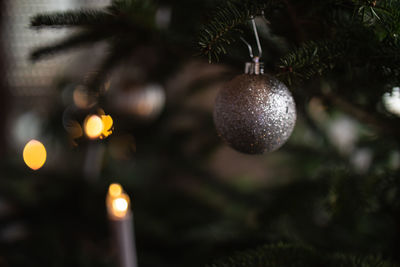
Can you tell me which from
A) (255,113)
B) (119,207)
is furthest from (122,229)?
(255,113)

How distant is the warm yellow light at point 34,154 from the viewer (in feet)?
2.41

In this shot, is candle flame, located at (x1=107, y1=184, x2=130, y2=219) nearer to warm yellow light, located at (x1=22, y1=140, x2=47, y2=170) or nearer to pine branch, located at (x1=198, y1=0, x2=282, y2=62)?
pine branch, located at (x1=198, y1=0, x2=282, y2=62)

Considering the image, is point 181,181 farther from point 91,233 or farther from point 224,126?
point 224,126

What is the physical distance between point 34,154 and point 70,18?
1.66 feet

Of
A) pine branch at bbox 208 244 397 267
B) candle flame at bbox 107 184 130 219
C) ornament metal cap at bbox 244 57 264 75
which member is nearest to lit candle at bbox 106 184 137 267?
candle flame at bbox 107 184 130 219

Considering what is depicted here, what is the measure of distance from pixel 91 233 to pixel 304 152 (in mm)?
453

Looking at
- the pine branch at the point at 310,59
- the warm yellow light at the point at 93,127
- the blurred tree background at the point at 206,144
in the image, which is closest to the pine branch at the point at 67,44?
the blurred tree background at the point at 206,144

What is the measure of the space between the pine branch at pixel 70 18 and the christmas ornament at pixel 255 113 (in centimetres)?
18

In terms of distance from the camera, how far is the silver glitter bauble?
26 cm

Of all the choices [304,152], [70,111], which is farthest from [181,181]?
[304,152]

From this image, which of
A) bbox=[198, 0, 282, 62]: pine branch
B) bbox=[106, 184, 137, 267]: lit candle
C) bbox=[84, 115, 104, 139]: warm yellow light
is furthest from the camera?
bbox=[84, 115, 104, 139]: warm yellow light

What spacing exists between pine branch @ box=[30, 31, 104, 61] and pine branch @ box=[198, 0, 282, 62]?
226mm

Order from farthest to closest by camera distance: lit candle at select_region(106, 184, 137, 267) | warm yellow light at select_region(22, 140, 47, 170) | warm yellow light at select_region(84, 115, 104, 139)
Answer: warm yellow light at select_region(22, 140, 47, 170)
warm yellow light at select_region(84, 115, 104, 139)
lit candle at select_region(106, 184, 137, 267)

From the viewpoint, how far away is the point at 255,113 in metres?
0.26
